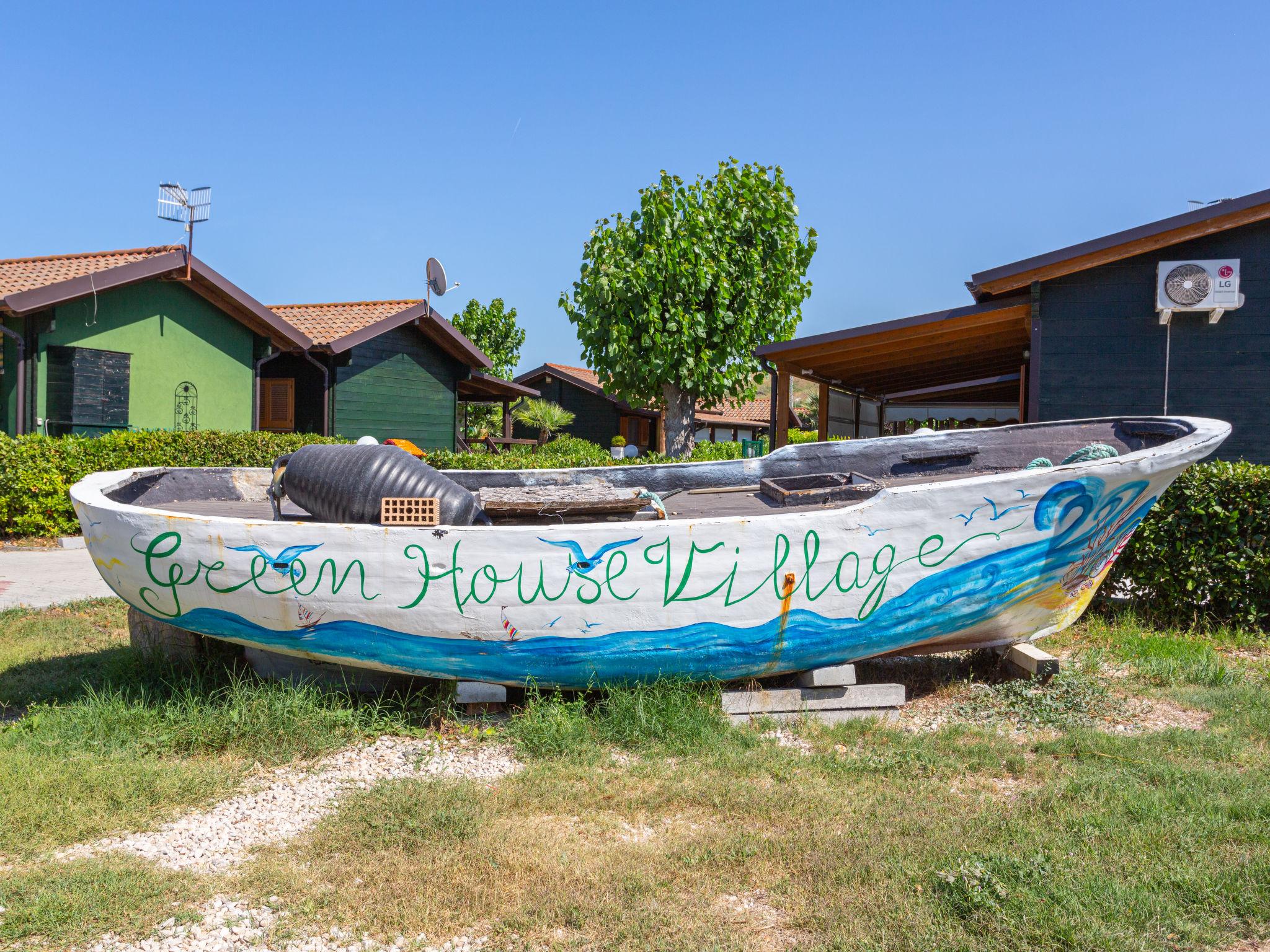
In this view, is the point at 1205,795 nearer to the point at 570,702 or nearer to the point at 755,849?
the point at 755,849

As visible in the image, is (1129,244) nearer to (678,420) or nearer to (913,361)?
(913,361)

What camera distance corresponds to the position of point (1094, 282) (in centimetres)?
949

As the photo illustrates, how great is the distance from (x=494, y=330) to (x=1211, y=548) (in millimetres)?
31907

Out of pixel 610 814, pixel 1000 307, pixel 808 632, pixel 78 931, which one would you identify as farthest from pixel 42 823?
pixel 1000 307

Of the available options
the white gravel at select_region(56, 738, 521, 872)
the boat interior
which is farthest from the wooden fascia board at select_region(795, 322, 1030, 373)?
the white gravel at select_region(56, 738, 521, 872)

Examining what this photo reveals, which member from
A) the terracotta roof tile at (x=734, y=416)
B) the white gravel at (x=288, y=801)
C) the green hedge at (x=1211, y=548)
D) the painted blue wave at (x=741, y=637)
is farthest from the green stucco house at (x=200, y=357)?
the terracotta roof tile at (x=734, y=416)

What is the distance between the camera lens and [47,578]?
29.5 ft

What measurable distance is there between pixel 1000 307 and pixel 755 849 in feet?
26.4

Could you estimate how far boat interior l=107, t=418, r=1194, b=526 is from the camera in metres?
4.96

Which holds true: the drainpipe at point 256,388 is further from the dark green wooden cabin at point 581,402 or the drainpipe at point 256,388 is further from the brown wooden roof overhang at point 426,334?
the dark green wooden cabin at point 581,402

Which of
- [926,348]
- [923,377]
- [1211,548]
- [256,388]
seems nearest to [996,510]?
[1211,548]

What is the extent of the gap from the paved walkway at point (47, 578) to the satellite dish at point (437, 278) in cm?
870

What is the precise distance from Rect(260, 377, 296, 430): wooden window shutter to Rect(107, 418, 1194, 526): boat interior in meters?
12.7

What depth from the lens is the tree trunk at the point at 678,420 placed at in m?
19.4
